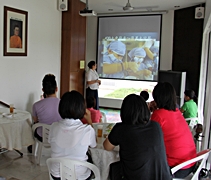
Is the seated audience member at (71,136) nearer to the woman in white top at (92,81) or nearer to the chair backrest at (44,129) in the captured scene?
the chair backrest at (44,129)

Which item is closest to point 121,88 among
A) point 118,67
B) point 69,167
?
point 118,67

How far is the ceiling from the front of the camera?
5.70 metres

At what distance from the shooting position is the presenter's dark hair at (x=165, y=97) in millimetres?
2094

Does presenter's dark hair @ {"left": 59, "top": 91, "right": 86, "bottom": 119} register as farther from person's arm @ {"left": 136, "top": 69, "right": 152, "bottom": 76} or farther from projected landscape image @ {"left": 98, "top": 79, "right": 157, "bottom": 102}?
projected landscape image @ {"left": 98, "top": 79, "right": 157, "bottom": 102}

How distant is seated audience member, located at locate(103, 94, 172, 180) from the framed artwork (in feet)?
10.5

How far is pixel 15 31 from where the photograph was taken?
4359 mm

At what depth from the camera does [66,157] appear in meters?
1.90

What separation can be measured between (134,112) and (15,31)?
3478 millimetres

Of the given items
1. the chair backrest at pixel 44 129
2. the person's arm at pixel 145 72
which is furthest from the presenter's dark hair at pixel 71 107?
the person's arm at pixel 145 72

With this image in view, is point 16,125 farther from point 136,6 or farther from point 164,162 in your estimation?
point 136,6

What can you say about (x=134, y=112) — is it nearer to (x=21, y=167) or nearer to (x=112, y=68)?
(x=21, y=167)

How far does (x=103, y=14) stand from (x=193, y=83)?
11.0ft

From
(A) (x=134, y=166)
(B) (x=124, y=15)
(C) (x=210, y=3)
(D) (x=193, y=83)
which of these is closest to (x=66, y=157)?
(A) (x=134, y=166)

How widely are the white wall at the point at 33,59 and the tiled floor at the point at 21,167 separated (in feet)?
3.97
